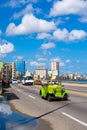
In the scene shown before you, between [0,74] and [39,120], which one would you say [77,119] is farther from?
[0,74]

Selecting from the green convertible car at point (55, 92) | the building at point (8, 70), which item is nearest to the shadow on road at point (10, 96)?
the green convertible car at point (55, 92)

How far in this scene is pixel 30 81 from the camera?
8312 centimetres

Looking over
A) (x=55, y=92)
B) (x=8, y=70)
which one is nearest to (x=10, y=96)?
(x=55, y=92)

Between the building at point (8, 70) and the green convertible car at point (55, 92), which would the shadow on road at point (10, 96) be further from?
the building at point (8, 70)

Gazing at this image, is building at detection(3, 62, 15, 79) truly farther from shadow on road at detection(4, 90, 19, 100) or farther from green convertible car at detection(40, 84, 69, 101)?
green convertible car at detection(40, 84, 69, 101)

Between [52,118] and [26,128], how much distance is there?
366cm

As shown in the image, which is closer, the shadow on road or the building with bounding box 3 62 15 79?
the shadow on road

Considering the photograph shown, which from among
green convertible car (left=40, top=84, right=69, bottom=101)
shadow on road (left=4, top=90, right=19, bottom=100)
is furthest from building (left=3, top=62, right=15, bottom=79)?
green convertible car (left=40, top=84, right=69, bottom=101)

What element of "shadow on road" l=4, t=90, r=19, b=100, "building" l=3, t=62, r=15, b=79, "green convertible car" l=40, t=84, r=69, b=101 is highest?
"building" l=3, t=62, r=15, b=79

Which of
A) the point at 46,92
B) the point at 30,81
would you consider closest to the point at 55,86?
the point at 46,92

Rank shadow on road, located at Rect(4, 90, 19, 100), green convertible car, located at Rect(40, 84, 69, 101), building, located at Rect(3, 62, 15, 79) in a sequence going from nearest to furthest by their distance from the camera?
green convertible car, located at Rect(40, 84, 69, 101)
shadow on road, located at Rect(4, 90, 19, 100)
building, located at Rect(3, 62, 15, 79)

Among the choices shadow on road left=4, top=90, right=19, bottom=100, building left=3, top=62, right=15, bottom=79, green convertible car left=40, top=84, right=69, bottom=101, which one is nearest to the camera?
green convertible car left=40, top=84, right=69, bottom=101

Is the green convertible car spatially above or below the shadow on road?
above

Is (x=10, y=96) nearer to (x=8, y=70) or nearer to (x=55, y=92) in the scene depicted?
(x=55, y=92)
